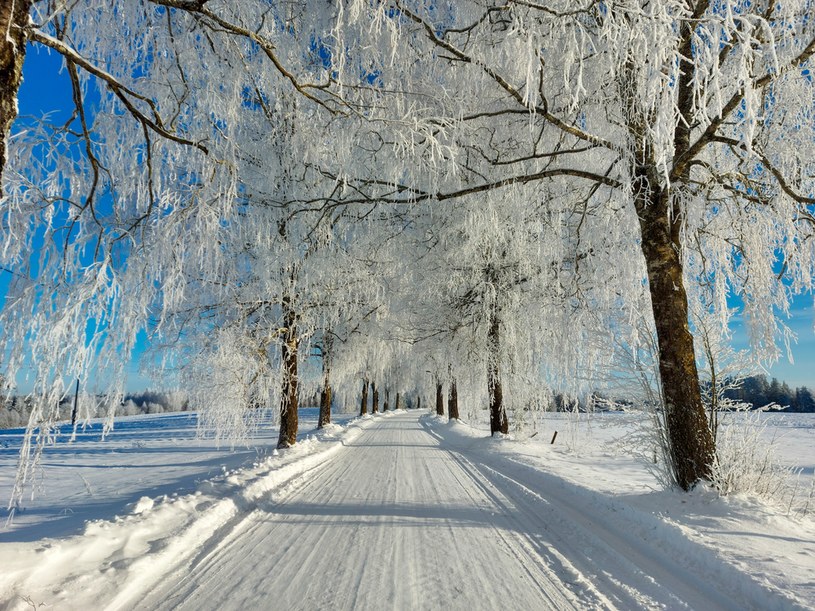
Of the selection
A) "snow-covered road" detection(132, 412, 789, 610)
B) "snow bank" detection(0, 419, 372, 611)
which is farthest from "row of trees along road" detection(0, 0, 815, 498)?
"snow-covered road" detection(132, 412, 789, 610)

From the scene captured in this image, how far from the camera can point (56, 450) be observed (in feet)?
53.0

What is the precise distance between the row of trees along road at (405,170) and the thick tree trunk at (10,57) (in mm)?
11

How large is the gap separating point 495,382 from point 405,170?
24.9ft

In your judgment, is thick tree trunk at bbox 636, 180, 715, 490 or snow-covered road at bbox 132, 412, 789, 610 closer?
snow-covered road at bbox 132, 412, 789, 610

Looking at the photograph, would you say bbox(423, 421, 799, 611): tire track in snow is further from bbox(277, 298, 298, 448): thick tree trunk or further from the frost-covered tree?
bbox(277, 298, 298, 448): thick tree trunk

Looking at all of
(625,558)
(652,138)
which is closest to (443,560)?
(625,558)

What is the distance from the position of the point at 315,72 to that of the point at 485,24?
8.65 ft

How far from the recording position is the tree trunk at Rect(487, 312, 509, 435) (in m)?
11.0

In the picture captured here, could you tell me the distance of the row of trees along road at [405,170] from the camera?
2709 millimetres

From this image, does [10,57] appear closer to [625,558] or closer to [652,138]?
[652,138]

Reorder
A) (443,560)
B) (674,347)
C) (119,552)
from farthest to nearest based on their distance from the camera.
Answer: (674,347) → (443,560) → (119,552)

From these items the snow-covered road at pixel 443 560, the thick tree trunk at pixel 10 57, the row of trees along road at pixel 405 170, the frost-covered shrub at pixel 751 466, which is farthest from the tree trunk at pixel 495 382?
the thick tree trunk at pixel 10 57

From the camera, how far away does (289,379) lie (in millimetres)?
8758

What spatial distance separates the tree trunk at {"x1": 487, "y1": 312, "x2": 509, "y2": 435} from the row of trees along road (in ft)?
3.84
